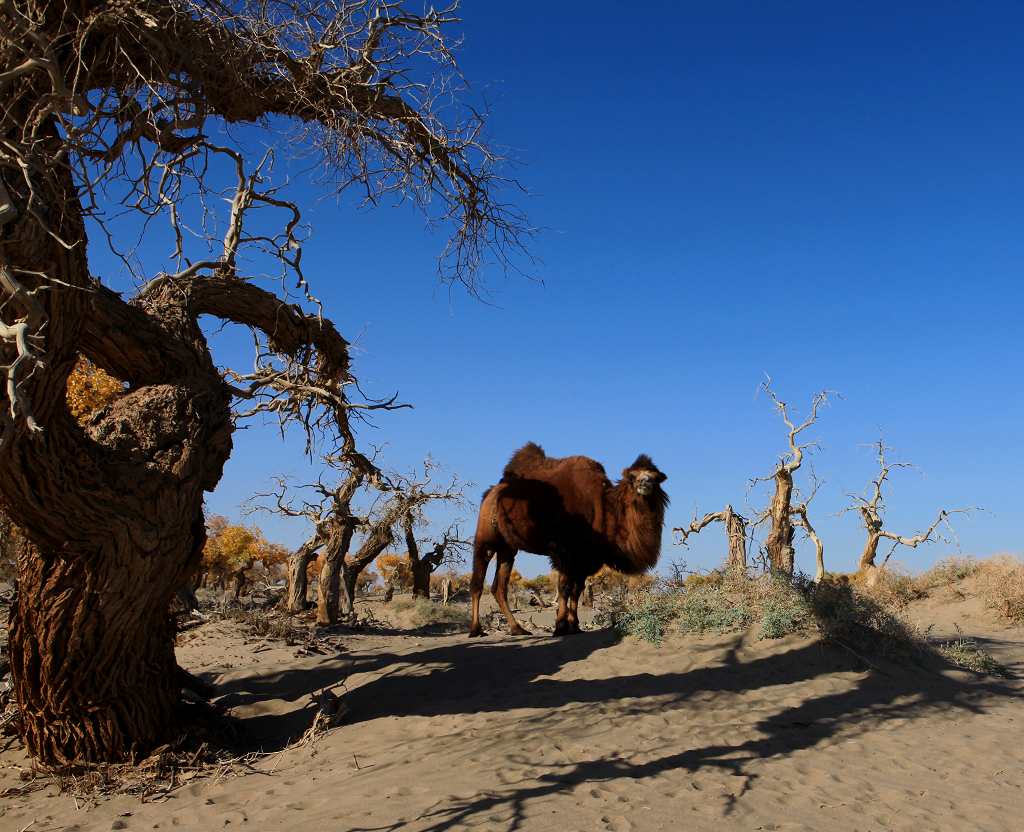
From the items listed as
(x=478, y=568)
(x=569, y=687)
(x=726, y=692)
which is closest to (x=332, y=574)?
(x=478, y=568)

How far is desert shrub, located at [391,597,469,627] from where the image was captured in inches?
766

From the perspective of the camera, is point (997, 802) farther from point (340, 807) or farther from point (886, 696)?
point (340, 807)

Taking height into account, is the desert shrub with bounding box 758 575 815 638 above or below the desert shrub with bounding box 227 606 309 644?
above

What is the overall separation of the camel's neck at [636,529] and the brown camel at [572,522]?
0.01 meters

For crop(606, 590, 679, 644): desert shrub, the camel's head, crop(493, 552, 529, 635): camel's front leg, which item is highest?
the camel's head

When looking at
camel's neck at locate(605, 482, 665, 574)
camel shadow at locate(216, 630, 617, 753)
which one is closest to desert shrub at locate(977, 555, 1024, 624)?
camel's neck at locate(605, 482, 665, 574)

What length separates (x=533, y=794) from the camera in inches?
234

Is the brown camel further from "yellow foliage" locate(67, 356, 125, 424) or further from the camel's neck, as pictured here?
"yellow foliage" locate(67, 356, 125, 424)

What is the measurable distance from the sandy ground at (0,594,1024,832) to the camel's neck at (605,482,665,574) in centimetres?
119

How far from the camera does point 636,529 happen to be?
11438 millimetres

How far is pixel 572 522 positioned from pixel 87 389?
9417mm

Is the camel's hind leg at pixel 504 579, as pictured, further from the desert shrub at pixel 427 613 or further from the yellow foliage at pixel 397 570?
the yellow foliage at pixel 397 570

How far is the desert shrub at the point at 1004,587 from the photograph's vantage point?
59.9 feet

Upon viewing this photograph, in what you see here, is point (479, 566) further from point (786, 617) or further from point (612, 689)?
point (786, 617)
